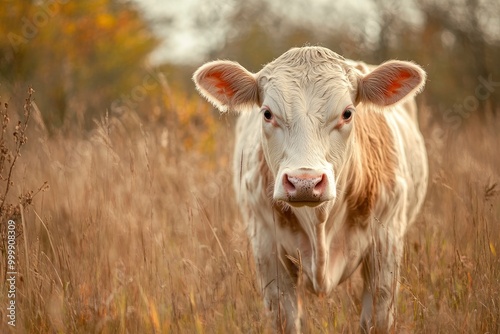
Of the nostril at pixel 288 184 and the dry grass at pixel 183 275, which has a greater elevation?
the nostril at pixel 288 184

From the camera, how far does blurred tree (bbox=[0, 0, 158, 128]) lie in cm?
979

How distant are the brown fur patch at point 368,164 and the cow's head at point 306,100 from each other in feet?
0.75

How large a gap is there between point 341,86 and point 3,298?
2.08m

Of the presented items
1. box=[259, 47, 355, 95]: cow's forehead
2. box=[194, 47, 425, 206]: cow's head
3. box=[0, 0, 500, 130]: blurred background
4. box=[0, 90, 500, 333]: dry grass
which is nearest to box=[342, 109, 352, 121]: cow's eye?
box=[194, 47, 425, 206]: cow's head

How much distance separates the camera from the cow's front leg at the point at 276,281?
3.41m

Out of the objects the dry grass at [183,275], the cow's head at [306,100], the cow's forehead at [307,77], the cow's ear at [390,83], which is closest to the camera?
the cow's head at [306,100]

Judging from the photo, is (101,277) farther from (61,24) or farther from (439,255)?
(61,24)

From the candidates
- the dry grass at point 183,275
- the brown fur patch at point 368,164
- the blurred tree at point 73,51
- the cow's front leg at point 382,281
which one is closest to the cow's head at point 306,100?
the brown fur patch at point 368,164

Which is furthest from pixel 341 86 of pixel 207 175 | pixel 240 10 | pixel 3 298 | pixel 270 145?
pixel 240 10

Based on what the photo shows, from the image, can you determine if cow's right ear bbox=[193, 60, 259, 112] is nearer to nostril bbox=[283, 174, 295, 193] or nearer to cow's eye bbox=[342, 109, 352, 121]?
cow's eye bbox=[342, 109, 352, 121]

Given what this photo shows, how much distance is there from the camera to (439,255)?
390 centimetres

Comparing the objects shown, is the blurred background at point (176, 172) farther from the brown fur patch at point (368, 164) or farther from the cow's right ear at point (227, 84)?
the brown fur patch at point (368, 164)

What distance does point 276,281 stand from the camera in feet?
11.4

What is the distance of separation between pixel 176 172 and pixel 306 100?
126 inches
